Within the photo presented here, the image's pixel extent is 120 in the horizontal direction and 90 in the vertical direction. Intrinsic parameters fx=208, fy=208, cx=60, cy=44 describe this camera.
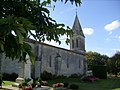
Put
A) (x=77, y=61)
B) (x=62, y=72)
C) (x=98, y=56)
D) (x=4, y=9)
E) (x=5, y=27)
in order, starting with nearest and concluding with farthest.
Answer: (x=5, y=27)
(x=4, y=9)
(x=62, y=72)
(x=77, y=61)
(x=98, y=56)

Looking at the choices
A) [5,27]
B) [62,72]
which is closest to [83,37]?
[62,72]

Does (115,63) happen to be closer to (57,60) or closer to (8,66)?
(57,60)

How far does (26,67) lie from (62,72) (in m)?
18.5

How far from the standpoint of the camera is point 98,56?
66750 millimetres

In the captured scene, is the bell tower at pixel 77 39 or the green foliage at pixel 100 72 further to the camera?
the bell tower at pixel 77 39

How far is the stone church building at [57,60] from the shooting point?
26.4 m

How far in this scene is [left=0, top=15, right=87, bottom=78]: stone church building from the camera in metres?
26.4

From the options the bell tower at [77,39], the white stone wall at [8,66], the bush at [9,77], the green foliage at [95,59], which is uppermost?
the bell tower at [77,39]

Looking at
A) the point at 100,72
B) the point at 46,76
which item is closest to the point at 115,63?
the point at 100,72

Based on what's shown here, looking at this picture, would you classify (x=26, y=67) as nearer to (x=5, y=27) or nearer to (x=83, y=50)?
(x=5, y=27)

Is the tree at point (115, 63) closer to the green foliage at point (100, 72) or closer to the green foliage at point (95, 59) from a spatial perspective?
the green foliage at point (100, 72)

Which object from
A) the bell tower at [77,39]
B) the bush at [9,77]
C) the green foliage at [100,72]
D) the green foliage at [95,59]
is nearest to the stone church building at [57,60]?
the bell tower at [77,39]

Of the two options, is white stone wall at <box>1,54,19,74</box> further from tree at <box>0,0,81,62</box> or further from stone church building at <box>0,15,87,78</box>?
tree at <box>0,0,81,62</box>

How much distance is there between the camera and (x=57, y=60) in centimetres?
3359
